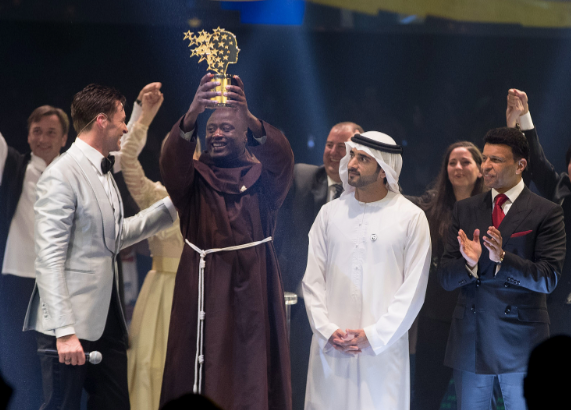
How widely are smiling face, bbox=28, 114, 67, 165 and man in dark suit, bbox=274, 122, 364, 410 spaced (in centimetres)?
176

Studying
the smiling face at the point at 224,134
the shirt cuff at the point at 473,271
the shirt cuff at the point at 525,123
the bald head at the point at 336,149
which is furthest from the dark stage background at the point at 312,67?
the shirt cuff at the point at 473,271

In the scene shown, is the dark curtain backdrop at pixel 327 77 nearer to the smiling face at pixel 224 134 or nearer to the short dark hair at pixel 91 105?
the short dark hair at pixel 91 105

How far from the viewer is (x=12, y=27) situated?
17.8 ft

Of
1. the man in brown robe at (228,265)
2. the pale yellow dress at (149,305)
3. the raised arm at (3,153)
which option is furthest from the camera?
the raised arm at (3,153)

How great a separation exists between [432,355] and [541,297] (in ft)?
2.87

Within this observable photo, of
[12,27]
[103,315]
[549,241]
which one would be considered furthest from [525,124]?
[12,27]

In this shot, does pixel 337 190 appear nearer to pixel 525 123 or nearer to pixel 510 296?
pixel 525 123

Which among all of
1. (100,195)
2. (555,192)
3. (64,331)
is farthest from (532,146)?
(64,331)

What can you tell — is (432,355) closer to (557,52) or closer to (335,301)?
(335,301)

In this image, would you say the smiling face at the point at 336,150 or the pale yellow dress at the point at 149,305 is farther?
the smiling face at the point at 336,150

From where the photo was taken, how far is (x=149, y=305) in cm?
397

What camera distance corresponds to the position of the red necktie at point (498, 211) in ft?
11.4

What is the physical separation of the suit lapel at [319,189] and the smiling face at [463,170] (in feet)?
2.80

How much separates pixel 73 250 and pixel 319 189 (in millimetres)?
1907
